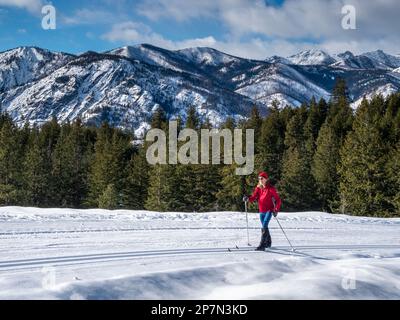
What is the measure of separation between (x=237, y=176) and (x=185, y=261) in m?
32.9

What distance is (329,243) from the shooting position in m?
14.4

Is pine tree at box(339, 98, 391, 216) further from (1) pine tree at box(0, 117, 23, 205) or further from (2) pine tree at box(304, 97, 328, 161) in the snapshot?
(1) pine tree at box(0, 117, 23, 205)

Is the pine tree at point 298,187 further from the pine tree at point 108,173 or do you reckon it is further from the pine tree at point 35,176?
the pine tree at point 35,176

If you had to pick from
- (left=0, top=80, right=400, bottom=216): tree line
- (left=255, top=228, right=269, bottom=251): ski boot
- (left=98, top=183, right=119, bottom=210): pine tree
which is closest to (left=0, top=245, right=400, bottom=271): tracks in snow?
(left=255, top=228, right=269, bottom=251): ski boot

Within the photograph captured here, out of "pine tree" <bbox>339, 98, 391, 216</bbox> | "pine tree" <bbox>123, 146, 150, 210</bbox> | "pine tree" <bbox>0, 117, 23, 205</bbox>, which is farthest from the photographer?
"pine tree" <bbox>123, 146, 150, 210</bbox>

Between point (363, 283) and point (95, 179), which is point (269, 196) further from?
point (95, 179)

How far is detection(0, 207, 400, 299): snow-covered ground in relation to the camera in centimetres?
816

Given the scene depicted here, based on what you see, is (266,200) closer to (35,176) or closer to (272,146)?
(35,176)

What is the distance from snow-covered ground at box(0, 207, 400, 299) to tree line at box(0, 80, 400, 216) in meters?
21.6

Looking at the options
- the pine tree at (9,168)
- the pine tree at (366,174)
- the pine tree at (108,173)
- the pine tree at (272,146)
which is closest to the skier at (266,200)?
the pine tree at (366,174)

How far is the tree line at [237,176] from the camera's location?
126 ft
